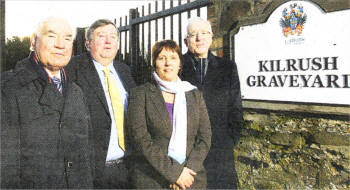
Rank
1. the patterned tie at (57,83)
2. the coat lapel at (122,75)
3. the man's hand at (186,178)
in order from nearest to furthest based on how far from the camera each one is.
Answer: the patterned tie at (57,83)
the man's hand at (186,178)
the coat lapel at (122,75)

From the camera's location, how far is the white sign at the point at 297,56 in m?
1.58

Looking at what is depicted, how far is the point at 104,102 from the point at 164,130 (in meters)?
0.36

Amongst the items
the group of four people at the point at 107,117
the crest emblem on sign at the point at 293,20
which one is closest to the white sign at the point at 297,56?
the crest emblem on sign at the point at 293,20

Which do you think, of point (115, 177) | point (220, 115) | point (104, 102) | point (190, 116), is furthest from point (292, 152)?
point (104, 102)

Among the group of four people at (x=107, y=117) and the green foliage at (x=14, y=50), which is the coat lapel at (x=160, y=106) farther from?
the green foliage at (x=14, y=50)

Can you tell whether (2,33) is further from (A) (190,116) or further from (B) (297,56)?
(B) (297,56)

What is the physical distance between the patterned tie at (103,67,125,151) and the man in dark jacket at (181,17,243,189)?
468mm

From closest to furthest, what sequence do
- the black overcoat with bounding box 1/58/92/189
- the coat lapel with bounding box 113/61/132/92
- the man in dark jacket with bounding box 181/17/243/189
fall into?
the black overcoat with bounding box 1/58/92/189 → the coat lapel with bounding box 113/61/132/92 → the man in dark jacket with bounding box 181/17/243/189

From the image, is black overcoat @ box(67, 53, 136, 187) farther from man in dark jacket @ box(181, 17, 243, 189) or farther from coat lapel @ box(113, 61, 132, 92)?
man in dark jacket @ box(181, 17, 243, 189)

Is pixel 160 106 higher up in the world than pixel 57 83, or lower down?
lower down

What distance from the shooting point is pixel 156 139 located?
1.51 metres

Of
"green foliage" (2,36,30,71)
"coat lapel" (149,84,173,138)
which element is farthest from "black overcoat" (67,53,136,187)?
"green foliage" (2,36,30,71)

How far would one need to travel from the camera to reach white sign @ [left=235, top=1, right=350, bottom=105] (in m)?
1.58

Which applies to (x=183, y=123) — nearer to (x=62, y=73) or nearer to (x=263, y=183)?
(x=62, y=73)
